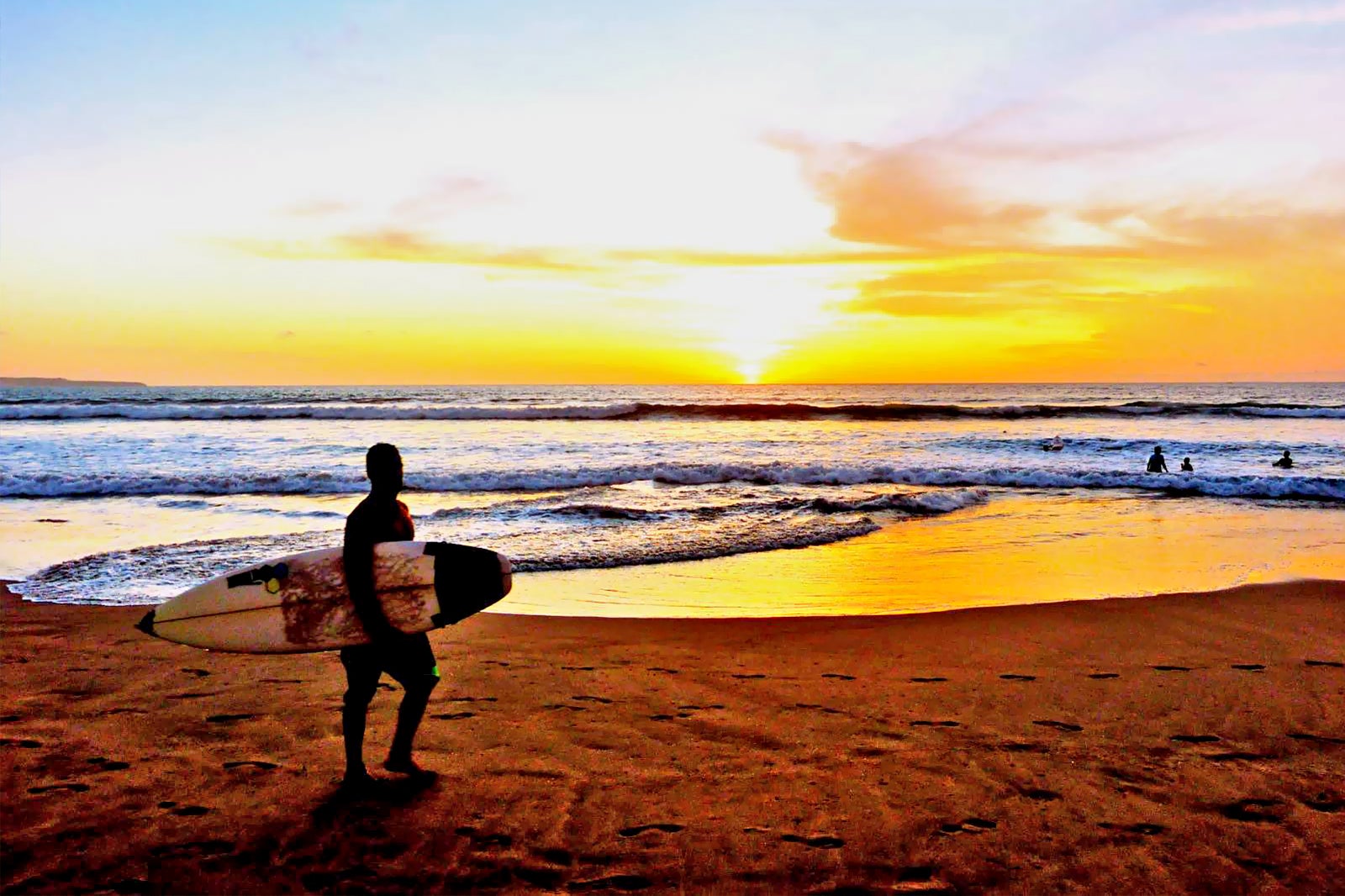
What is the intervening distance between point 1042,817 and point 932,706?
4.63ft

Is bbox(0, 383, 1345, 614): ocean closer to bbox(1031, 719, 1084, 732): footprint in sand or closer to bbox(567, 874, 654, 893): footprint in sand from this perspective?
bbox(1031, 719, 1084, 732): footprint in sand

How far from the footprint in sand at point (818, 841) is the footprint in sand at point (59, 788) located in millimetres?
3010

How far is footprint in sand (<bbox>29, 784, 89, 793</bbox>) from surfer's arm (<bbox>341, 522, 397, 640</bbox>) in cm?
138

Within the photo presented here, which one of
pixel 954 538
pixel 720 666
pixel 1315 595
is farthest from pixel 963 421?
pixel 720 666

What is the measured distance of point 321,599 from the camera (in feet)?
13.9

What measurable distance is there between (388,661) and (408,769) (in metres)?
0.50

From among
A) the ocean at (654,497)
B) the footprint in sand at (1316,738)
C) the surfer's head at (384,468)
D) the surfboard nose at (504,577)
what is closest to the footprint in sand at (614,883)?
the surfboard nose at (504,577)

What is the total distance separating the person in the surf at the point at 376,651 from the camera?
155 inches

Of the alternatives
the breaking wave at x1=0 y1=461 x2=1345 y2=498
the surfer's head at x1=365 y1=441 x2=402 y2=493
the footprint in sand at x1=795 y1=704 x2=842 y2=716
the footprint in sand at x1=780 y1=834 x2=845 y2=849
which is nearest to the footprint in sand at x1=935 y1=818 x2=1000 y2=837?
the footprint in sand at x1=780 y1=834 x2=845 y2=849

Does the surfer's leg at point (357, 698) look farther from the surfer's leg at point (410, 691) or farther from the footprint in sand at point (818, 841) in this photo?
the footprint in sand at point (818, 841)

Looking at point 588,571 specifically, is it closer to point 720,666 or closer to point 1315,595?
point 720,666

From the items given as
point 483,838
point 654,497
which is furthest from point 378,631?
point 654,497

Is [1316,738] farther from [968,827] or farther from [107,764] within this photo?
[107,764]

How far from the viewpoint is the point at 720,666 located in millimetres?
6004
